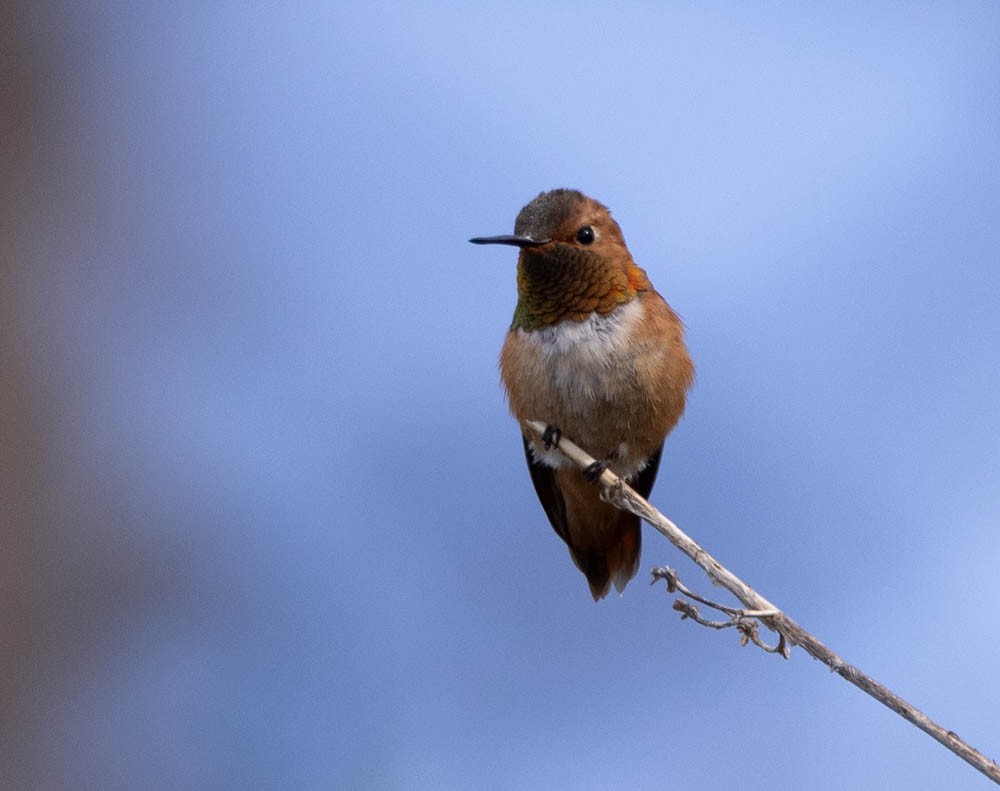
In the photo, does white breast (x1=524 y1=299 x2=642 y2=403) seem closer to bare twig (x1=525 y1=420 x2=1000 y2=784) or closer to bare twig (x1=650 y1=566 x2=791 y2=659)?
bare twig (x1=525 y1=420 x2=1000 y2=784)

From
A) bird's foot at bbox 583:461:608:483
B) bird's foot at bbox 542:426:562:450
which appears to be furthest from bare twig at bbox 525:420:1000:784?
bird's foot at bbox 542:426:562:450

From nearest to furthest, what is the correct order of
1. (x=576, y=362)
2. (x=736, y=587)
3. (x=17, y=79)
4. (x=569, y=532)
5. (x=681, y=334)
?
1. (x=736, y=587)
2. (x=576, y=362)
3. (x=681, y=334)
4. (x=569, y=532)
5. (x=17, y=79)

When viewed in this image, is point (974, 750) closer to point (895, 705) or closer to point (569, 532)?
point (895, 705)

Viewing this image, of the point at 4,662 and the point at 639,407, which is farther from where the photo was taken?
the point at 4,662

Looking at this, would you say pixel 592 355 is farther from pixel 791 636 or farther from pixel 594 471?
pixel 791 636

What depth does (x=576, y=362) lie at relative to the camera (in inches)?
105

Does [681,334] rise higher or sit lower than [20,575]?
higher

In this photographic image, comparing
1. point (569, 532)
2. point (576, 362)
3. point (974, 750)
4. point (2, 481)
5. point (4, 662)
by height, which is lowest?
point (4, 662)

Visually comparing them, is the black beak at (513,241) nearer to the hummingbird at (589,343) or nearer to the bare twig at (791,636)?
the hummingbird at (589,343)

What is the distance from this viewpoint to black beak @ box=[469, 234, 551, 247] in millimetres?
2338

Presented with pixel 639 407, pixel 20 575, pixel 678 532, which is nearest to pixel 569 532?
pixel 639 407

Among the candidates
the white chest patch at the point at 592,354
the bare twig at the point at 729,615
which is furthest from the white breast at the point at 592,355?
the bare twig at the point at 729,615

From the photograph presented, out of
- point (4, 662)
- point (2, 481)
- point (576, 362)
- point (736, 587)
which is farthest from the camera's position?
point (2, 481)

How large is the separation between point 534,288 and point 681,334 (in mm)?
399
